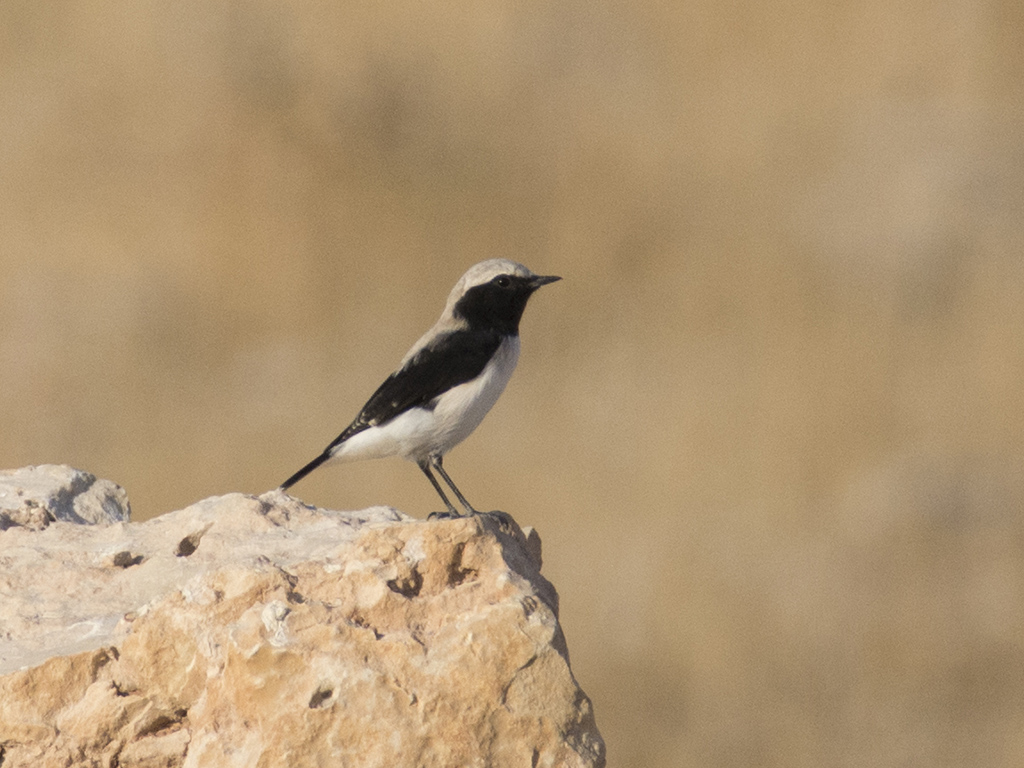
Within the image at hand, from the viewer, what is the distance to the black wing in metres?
6.68

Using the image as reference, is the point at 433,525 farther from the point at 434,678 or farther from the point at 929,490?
the point at 929,490

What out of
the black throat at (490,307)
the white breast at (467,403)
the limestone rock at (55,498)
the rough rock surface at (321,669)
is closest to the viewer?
the rough rock surface at (321,669)

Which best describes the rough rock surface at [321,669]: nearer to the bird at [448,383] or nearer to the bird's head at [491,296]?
the bird at [448,383]

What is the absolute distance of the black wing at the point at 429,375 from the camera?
21.9 ft

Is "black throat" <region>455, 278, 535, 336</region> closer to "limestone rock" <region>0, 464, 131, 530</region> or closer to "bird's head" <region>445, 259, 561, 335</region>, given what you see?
"bird's head" <region>445, 259, 561, 335</region>

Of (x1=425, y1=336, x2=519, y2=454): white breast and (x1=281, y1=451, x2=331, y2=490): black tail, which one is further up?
(x1=281, y1=451, x2=331, y2=490): black tail

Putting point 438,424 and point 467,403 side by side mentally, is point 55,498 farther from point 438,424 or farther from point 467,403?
point 467,403

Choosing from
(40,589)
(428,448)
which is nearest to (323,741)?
(40,589)

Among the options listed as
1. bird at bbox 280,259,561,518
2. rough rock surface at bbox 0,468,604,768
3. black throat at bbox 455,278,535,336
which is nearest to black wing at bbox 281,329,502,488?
bird at bbox 280,259,561,518

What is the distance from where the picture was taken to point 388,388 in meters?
6.75

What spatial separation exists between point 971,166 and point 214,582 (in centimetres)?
1396

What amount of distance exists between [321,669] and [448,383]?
2498 mm

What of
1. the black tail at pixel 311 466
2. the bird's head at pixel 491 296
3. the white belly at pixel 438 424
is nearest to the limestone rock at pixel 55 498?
the black tail at pixel 311 466

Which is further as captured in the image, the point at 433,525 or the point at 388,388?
the point at 388,388
